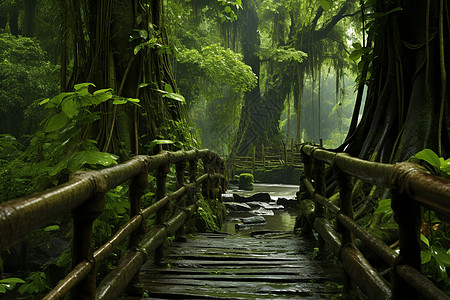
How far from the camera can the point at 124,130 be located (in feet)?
14.0

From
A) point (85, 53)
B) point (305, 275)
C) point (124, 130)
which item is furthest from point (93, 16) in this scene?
point (305, 275)

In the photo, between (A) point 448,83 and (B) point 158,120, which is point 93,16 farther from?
(A) point 448,83

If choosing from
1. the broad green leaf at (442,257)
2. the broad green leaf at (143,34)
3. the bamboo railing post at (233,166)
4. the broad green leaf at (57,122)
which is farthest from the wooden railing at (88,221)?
the bamboo railing post at (233,166)

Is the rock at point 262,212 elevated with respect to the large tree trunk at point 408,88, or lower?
lower

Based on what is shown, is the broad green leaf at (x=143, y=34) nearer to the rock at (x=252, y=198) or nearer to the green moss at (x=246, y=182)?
the rock at (x=252, y=198)

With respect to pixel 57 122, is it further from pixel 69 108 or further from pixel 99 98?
pixel 99 98

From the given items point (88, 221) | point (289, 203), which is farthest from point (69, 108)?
point (289, 203)

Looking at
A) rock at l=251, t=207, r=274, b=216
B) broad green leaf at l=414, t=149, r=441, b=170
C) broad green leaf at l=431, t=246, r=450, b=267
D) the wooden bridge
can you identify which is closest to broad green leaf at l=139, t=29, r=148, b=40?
the wooden bridge

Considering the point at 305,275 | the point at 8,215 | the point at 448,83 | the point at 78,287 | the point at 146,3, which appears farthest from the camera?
the point at 146,3

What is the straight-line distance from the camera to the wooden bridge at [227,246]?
1.27m

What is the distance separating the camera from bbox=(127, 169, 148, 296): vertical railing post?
241cm

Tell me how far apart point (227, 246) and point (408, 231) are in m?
2.72

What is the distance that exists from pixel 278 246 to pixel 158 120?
6.46 feet

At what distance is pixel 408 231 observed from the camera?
4.77 feet
